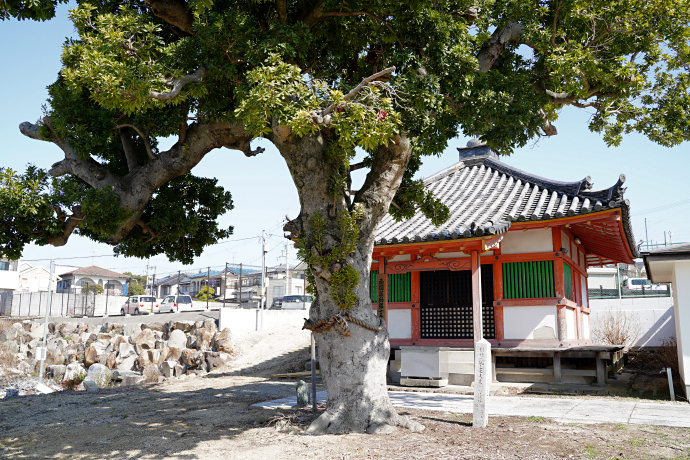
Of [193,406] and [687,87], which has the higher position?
[687,87]

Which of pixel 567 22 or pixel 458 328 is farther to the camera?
pixel 458 328

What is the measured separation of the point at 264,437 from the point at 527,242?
823 cm

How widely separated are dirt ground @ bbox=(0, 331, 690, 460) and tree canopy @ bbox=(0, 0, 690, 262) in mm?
2838

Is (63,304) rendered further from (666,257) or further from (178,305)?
(666,257)

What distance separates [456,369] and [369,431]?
5894mm

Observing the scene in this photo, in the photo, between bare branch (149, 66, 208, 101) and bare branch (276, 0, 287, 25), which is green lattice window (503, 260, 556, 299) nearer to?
bare branch (276, 0, 287, 25)

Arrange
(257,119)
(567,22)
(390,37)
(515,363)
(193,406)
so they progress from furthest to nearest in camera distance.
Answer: (515,363), (193,406), (567,22), (390,37), (257,119)

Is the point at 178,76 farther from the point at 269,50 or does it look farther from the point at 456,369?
the point at 456,369

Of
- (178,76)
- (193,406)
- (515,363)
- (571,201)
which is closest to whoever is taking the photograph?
(178,76)

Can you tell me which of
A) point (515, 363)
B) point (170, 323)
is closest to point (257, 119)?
point (515, 363)

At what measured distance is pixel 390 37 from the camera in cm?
714

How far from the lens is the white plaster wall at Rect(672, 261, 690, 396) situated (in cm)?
941

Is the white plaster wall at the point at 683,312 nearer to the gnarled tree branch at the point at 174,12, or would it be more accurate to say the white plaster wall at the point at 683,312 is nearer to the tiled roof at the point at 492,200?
the tiled roof at the point at 492,200

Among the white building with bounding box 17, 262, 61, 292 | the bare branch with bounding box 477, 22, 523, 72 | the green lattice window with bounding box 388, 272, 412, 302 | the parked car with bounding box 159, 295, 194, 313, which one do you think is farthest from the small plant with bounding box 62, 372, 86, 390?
the white building with bounding box 17, 262, 61, 292
